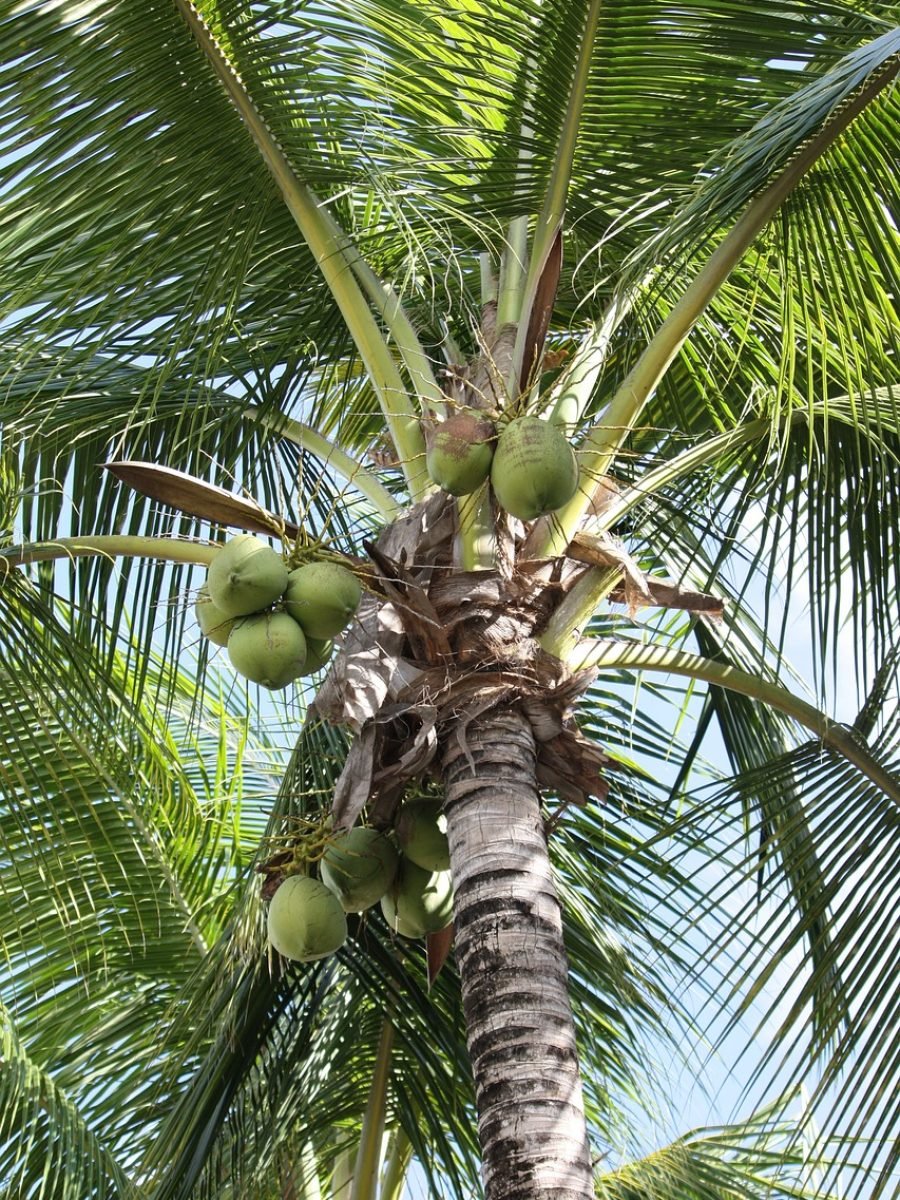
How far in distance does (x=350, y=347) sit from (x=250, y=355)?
0.36m

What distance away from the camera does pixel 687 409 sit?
498cm

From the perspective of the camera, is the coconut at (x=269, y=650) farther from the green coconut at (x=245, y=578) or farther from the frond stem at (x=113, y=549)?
the frond stem at (x=113, y=549)

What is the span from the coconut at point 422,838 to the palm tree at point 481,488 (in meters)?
0.08

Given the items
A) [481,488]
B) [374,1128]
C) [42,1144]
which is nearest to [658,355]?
[481,488]

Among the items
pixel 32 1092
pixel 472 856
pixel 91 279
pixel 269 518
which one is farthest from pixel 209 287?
pixel 32 1092

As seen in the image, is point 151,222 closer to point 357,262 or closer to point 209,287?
point 209,287

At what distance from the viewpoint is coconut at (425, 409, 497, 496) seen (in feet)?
9.43

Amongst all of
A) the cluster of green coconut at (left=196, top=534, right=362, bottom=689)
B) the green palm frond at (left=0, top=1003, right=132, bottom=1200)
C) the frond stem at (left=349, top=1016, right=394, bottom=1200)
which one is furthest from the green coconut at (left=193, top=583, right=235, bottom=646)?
the green palm frond at (left=0, top=1003, right=132, bottom=1200)

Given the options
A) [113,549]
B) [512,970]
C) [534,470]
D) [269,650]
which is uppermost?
[113,549]

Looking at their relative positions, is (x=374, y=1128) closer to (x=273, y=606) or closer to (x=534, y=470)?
Answer: (x=273, y=606)

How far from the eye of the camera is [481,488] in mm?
3062

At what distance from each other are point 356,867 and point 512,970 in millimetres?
548

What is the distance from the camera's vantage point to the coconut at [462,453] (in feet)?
9.43

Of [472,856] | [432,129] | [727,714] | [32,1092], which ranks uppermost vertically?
[432,129]
